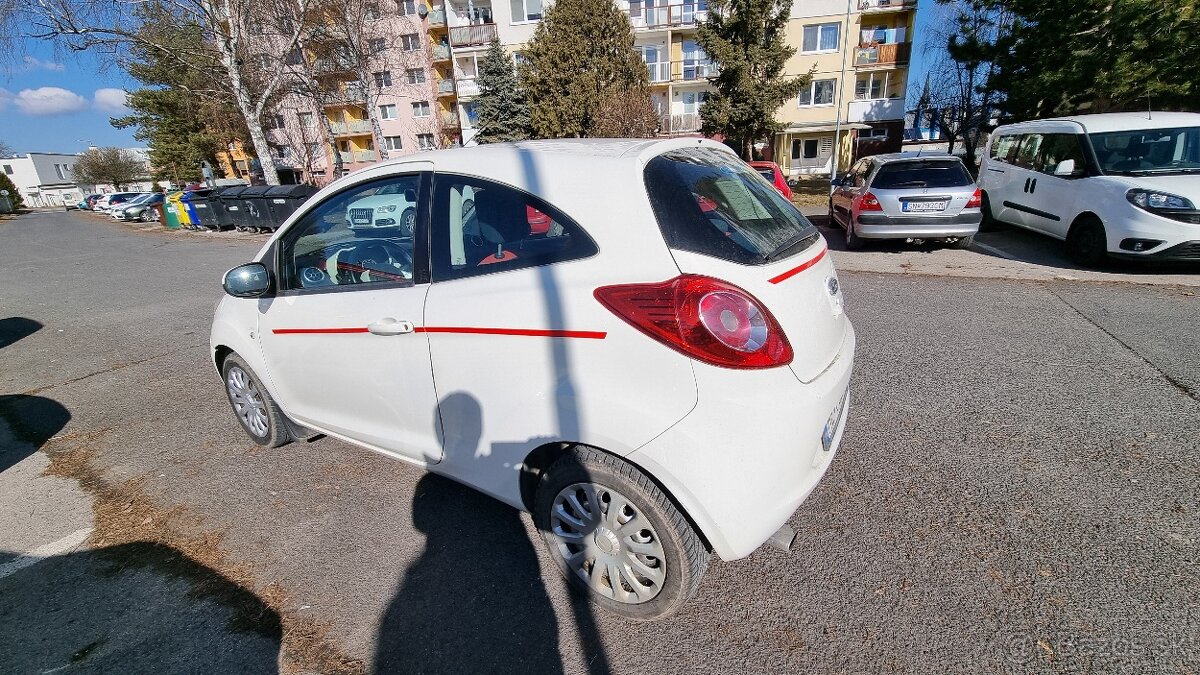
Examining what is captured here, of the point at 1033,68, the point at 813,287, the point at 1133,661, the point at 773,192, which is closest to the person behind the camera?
the point at 1133,661

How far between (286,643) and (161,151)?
5734 centimetres

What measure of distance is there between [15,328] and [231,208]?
13.2 m

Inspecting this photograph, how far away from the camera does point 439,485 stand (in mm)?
2924

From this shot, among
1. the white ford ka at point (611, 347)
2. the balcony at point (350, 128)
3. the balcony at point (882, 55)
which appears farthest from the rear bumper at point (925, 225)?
the balcony at point (350, 128)

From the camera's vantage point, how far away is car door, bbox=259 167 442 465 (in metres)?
2.21

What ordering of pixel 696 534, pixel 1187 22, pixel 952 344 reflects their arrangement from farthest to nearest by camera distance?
pixel 1187 22
pixel 952 344
pixel 696 534

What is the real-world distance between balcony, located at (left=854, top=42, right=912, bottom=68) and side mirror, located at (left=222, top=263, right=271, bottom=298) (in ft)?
113

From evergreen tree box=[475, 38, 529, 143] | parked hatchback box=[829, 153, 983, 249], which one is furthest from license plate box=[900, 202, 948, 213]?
evergreen tree box=[475, 38, 529, 143]

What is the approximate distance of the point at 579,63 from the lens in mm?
26125

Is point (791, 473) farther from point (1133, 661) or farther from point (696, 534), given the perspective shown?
point (1133, 661)

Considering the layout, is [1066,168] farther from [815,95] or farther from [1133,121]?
[815,95]

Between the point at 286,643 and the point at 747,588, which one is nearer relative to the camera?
the point at 286,643

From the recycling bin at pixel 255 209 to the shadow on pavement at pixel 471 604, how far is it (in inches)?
Answer: 731

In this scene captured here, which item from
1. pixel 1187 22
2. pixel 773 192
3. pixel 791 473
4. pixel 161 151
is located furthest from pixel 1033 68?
pixel 161 151
